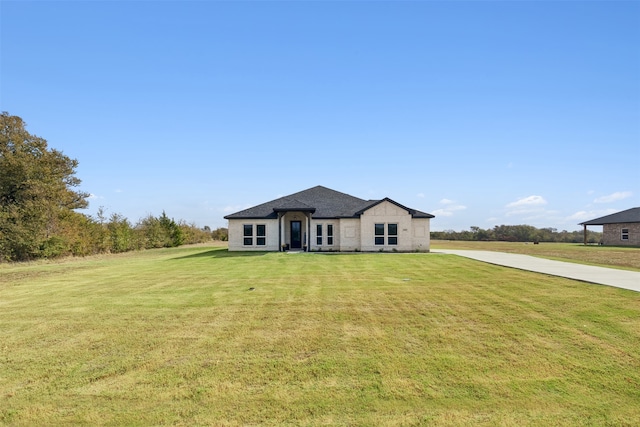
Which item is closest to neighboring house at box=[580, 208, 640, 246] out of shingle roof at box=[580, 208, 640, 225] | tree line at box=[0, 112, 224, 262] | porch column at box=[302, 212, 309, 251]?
shingle roof at box=[580, 208, 640, 225]

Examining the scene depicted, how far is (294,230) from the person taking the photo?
26.5 m

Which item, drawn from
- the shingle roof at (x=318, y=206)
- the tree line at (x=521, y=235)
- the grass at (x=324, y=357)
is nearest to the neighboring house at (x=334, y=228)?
the shingle roof at (x=318, y=206)

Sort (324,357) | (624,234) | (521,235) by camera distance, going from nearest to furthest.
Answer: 1. (324,357)
2. (624,234)
3. (521,235)

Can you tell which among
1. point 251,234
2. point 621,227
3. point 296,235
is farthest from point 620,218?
point 251,234

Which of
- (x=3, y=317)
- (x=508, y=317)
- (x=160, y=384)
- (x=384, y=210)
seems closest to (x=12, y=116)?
(x=3, y=317)

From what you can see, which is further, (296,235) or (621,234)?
(621,234)

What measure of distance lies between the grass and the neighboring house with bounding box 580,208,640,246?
36674 mm

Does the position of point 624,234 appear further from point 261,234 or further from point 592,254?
point 261,234

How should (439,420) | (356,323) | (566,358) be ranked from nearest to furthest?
(439,420)
(566,358)
(356,323)

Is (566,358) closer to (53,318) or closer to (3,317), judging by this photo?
(53,318)

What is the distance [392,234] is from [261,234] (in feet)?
33.3

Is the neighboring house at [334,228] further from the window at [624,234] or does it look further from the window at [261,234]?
the window at [624,234]

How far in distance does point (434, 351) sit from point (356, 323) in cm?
175

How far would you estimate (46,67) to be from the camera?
16.1 m
